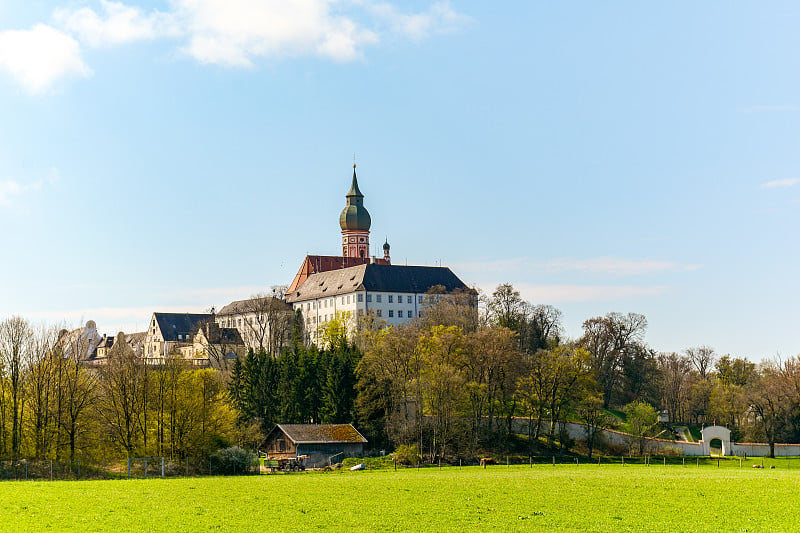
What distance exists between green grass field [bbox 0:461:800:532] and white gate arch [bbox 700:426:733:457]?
180 feet

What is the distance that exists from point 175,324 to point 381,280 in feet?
148

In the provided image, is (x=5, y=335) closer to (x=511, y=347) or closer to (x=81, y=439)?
(x=81, y=439)

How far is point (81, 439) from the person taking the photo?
67.2 m

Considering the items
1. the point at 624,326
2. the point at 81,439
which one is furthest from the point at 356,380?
the point at 624,326

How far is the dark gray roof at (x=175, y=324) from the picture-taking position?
17562cm

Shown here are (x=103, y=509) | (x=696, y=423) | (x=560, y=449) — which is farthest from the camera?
(x=696, y=423)

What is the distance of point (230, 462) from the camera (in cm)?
6662

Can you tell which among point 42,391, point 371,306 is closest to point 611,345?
point 371,306

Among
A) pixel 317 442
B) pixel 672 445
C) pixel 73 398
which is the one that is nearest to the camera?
pixel 73 398

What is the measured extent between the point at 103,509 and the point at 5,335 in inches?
1512

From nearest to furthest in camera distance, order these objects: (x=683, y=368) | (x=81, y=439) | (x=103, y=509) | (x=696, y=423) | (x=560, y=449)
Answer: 1. (x=103, y=509)
2. (x=81, y=439)
3. (x=560, y=449)
4. (x=696, y=423)
5. (x=683, y=368)

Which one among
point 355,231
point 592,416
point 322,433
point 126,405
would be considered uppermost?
point 355,231

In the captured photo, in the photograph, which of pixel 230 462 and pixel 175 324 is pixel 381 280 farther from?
pixel 230 462

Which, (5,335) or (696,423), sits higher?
(5,335)
